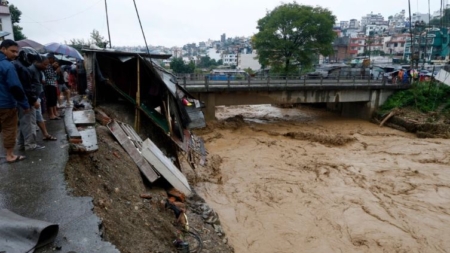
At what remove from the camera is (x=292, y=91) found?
19.6m

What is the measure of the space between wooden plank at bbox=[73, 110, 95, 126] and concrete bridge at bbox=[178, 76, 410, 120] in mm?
9891

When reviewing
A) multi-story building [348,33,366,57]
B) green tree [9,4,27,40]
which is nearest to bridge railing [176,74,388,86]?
green tree [9,4,27,40]

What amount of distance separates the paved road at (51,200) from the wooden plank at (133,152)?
5.43 ft

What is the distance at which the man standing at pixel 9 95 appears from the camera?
4062 mm

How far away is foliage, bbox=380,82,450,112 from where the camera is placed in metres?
20.1

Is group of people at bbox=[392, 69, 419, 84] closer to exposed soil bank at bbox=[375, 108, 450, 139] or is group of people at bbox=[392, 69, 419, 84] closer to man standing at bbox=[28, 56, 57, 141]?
exposed soil bank at bbox=[375, 108, 450, 139]

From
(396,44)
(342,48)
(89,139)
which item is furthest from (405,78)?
(396,44)

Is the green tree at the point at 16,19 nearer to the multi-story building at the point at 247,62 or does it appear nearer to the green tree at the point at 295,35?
the green tree at the point at 295,35

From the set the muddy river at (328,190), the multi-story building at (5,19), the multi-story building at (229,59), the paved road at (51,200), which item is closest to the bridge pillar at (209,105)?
the muddy river at (328,190)

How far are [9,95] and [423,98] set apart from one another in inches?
939

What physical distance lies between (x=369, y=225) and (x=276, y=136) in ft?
32.5

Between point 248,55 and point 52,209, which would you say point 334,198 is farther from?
point 248,55

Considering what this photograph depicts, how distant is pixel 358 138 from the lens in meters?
17.1

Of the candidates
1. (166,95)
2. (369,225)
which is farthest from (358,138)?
(166,95)
